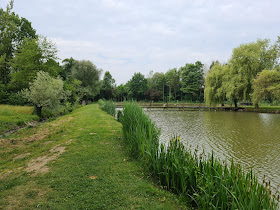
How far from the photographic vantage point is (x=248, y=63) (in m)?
31.2

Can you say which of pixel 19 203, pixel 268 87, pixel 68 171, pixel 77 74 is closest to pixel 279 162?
pixel 68 171

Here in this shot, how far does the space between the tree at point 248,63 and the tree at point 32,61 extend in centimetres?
2925

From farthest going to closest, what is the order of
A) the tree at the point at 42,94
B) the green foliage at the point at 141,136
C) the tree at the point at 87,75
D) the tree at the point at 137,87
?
the tree at the point at 137,87 < the tree at the point at 87,75 < the tree at the point at 42,94 < the green foliage at the point at 141,136

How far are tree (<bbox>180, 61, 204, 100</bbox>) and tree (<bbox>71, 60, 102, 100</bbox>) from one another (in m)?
30.8

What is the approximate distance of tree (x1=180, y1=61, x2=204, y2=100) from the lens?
61.9 m

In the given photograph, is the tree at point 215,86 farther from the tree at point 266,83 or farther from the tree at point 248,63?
the tree at point 266,83

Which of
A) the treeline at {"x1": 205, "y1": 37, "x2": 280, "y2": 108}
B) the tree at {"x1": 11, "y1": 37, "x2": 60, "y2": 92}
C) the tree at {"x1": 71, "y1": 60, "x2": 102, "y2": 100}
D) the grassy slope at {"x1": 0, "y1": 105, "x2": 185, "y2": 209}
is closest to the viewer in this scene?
the grassy slope at {"x1": 0, "y1": 105, "x2": 185, "y2": 209}

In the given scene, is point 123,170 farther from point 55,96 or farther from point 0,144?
point 55,96

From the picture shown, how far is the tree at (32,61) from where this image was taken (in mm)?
22658

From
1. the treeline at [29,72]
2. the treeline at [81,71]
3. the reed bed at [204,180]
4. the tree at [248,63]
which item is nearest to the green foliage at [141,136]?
the reed bed at [204,180]

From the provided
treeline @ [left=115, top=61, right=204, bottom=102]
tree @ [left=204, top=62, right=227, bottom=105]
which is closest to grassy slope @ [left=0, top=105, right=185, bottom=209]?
tree @ [left=204, top=62, right=227, bottom=105]

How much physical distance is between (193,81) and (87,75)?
119 ft

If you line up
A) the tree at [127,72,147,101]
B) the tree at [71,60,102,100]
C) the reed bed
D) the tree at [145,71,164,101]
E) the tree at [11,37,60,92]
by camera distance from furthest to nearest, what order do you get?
the tree at [127,72,147,101] → the tree at [145,71,164,101] → the tree at [71,60,102,100] → the tree at [11,37,60,92] → the reed bed

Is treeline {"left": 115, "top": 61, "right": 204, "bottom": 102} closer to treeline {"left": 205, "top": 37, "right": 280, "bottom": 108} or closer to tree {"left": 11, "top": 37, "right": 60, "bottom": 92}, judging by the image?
treeline {"left": 205, "top": 37, "right": 280, "bottom": 108}
